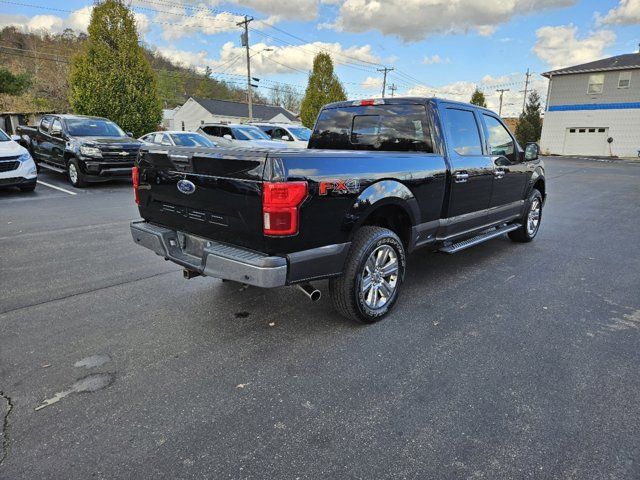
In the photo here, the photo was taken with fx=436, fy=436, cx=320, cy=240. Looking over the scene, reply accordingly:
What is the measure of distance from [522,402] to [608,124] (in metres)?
36.3

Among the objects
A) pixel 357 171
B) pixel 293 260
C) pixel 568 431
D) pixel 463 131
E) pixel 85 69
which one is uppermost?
pixel 85 69

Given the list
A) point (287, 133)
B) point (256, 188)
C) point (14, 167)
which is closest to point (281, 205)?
point (256, 188)

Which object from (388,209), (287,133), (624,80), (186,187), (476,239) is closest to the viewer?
(186,187)

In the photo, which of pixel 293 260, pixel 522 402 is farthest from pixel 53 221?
pixel 522 402

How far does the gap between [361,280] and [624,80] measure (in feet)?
120

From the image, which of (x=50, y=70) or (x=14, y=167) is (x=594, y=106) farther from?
(x=50, y=70)

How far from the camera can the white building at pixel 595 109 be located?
30797 mm

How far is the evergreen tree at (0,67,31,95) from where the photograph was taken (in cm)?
2847

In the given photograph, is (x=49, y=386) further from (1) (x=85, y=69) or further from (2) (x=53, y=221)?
(1) (x=85, y=69)

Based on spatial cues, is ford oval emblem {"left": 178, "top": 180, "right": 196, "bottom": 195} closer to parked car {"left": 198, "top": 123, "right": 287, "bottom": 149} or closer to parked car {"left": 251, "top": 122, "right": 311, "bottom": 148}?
parked car {"left": 198, "top": 123, "right": 287, "bottom": 149}

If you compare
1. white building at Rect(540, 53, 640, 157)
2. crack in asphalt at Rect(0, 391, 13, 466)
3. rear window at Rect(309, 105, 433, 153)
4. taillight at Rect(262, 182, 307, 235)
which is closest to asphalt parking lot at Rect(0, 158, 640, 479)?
crack in asphalt at Rect(0, 391, 13, 466)

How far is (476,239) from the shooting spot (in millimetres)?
5105

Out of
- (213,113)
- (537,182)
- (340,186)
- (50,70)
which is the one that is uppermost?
(50,70)

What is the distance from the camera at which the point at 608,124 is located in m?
31.7
